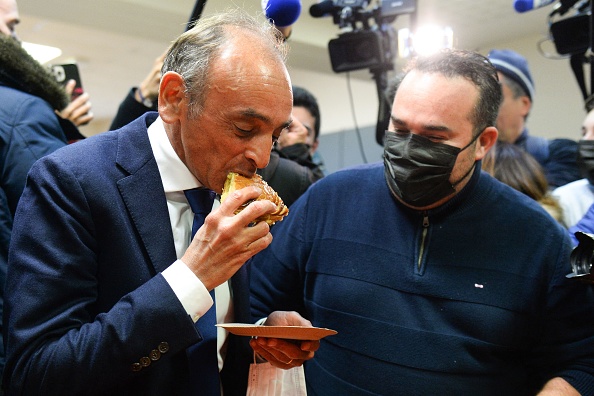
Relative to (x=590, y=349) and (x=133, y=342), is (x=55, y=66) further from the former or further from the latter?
(x=590, y=349)

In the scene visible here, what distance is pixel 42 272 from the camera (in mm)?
974

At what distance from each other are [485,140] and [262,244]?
3.37 feet

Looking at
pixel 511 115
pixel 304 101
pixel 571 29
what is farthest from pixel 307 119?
pixel 571 29

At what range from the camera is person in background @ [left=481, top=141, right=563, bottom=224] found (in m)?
2.16

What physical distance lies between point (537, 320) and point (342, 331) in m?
0.55

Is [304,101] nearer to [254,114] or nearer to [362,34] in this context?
[362,34]

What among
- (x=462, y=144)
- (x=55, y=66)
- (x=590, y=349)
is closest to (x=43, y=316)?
(x=462, y=144)

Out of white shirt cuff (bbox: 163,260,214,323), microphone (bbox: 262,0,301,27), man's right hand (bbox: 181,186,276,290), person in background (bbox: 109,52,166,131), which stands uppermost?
microphone (bbox: 262,0,301,27)

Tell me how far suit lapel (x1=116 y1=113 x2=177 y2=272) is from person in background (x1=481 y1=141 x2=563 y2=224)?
157 cm

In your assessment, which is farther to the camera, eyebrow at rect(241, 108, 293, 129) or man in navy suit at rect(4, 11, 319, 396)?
eyebrow at rect(241, 108, 293, 129)

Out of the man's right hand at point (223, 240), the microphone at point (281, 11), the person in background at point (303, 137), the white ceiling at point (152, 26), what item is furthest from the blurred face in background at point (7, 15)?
the white ceiling at point (152, 26)

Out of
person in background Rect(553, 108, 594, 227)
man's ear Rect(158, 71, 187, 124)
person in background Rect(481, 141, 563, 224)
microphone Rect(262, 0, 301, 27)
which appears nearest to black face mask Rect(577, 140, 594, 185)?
person in background Rect(553, 108, 594, 227)

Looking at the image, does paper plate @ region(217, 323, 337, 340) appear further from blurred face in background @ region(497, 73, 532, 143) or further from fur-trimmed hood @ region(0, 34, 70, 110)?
blurred face in background @ region(497, 73, 532, 143)

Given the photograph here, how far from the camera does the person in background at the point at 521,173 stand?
216 centimetres
